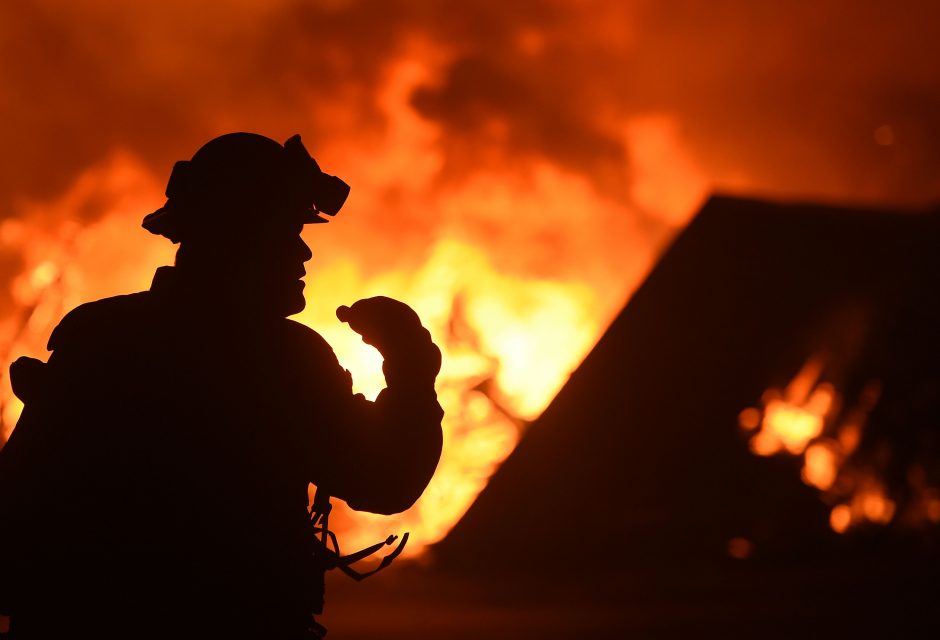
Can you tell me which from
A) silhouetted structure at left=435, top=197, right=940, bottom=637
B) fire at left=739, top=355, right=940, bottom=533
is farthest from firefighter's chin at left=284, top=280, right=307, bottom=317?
fire at left=739, top=355, right=940, bottom=533

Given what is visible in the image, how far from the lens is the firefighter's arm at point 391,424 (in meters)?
1.18

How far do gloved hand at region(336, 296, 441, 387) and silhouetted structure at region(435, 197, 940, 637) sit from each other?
3.77 m

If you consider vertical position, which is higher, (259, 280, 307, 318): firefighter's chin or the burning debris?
the burning debris

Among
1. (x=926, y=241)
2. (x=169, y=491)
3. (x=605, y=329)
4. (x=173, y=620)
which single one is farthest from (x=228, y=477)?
(x=926, y=241)

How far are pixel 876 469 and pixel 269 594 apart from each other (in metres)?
4.93

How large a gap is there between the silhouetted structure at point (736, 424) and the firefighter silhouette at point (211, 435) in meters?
3.82

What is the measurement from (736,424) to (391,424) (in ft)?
14.3

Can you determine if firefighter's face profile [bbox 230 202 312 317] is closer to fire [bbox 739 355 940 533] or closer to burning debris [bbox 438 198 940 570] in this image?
burning debris [bbox 438 198 940 570]

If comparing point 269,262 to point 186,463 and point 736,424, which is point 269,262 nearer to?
point 186,463

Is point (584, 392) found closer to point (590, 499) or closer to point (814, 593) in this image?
point (590, 499)

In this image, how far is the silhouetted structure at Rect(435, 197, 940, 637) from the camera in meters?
4.93

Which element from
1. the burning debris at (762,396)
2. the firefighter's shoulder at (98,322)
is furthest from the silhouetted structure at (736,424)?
the firefighter's shoulder at (98,322)

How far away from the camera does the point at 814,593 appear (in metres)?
5.32

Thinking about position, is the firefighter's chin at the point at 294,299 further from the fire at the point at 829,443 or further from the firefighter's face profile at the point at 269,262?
the fire at the point at 829,443
